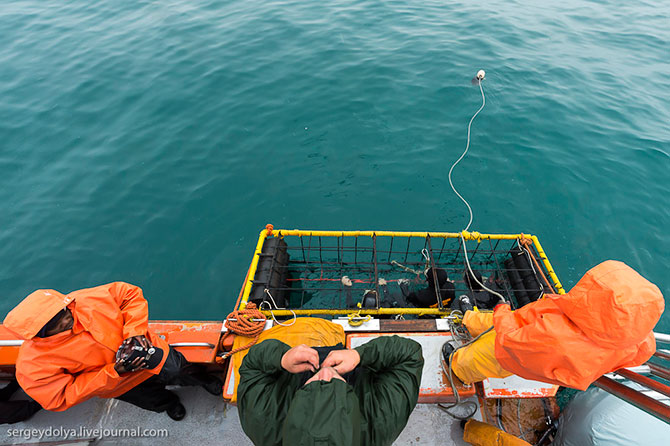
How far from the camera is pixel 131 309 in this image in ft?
11.0

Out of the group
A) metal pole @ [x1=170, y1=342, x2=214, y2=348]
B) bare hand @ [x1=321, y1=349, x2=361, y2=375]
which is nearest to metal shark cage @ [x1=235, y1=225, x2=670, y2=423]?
metal pole @ [x1=170, y1=342, x2=214, y2=348]

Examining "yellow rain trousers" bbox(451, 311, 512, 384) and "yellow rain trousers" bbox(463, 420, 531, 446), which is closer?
"yellow rain trousers" bbox(451, 311, 512, 384)

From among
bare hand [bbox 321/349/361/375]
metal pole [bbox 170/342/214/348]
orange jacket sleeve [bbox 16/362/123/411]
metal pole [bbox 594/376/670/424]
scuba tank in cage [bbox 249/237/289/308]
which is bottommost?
scuba tank in cage [bbox 249/237/289/308]

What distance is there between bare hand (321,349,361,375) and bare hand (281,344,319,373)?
9cm

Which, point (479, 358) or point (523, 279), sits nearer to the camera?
point (479, 358)

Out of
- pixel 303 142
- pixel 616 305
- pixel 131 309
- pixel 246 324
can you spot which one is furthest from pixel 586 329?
pixel 303 142

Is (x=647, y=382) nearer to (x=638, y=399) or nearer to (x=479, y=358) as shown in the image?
(x=638, y=399)

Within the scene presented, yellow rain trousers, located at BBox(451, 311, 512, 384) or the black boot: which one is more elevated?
yellow rain trousers, located at BBox(451, 311, 512, 384)

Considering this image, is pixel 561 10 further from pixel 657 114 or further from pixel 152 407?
pixel 152 407

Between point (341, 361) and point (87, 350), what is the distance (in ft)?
8.50

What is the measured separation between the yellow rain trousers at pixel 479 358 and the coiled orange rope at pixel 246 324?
7.47ft

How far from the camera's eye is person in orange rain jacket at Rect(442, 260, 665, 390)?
207cm

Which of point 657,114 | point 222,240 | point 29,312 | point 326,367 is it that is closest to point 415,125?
point 222,240

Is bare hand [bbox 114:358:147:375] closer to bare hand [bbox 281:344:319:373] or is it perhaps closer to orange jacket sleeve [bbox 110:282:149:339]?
orange jacket sleeve [bbox 110:282:149:339]
